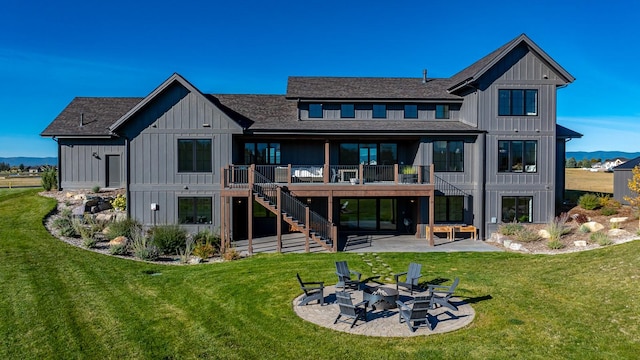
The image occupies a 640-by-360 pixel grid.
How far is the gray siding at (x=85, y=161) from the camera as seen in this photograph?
23.9 metres

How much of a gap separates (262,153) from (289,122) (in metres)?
2.29

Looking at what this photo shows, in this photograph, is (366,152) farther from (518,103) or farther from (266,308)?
(266,308)

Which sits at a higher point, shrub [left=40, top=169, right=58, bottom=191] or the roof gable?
the roof gable

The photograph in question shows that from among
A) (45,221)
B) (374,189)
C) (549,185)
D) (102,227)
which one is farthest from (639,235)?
(45,221)

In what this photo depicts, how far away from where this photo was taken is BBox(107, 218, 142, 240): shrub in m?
17.8

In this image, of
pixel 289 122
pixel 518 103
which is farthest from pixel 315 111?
pixel 518 103

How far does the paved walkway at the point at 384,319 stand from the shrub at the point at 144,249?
7763mm

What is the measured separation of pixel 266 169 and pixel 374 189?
18.0 ft

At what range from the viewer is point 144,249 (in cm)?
1605

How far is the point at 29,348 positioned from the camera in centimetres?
834

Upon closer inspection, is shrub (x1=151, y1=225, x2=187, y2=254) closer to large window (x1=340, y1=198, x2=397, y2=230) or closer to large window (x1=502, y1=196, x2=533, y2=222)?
large window (x1=340, y1=198, x2=397, y2=230)

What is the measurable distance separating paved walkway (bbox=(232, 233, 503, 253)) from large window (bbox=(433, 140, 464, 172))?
375 centimetres

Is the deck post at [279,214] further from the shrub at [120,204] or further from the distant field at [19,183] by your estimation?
the distant field at [19,183]

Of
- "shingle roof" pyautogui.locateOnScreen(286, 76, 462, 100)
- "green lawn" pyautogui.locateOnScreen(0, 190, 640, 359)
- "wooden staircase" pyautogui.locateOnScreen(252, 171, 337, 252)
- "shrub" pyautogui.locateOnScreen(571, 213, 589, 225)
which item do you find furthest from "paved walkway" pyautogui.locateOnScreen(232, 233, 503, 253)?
"shingle roof" pyautogui.locateOnScreen(286, 76, 462, 100)
